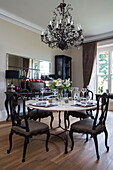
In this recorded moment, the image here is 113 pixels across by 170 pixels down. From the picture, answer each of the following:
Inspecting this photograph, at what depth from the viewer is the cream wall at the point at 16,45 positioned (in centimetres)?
384

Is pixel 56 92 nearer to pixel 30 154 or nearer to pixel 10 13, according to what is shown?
pixel 30 154

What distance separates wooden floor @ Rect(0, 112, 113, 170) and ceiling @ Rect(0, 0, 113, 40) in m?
3.18

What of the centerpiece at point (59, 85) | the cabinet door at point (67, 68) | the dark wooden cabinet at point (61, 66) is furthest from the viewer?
the cabinet door at point (67, 68)

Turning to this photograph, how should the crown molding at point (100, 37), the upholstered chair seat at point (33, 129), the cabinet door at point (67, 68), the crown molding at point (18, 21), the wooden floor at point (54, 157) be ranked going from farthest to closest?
1. the cabinet door at point (67, 68)
2. the crown molding at point (100, 37)
3. the crown molding at point (18, 21)
4. the upholstered chair seat at point (33, 129)
5. the wooden floor at point (54, 157)

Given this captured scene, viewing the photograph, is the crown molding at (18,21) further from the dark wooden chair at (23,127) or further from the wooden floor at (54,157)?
the wooden floor at (54,157)

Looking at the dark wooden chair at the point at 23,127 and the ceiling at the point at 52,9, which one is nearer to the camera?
the dark wooden chair at the point at 23,127

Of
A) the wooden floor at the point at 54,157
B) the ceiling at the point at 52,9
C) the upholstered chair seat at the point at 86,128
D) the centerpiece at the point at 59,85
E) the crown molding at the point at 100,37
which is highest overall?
the ceiling at the point at 52,9

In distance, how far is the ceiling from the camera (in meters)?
3.29

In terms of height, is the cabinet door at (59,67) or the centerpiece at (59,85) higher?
the cabinet door at (59,67)

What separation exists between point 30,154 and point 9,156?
30 centimetres

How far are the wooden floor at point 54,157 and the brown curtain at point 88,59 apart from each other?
3.55 m

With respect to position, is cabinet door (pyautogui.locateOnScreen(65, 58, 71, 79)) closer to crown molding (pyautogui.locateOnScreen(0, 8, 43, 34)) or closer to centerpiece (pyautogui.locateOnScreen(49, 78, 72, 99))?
crown molding (pyautogui.locateOnScreen(0, 8, 43, 34))

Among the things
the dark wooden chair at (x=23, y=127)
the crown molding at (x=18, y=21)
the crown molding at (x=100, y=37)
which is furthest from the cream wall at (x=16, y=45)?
the dark wooden chair at (x=23, y=127)

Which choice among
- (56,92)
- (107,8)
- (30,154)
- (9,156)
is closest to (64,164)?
(30,154)
